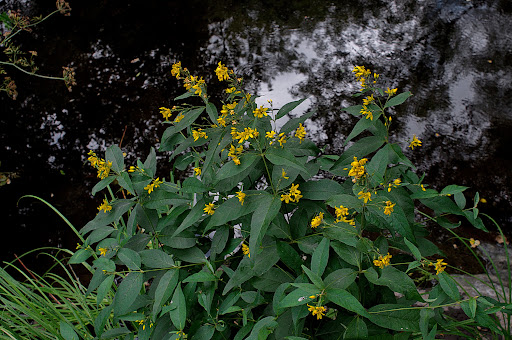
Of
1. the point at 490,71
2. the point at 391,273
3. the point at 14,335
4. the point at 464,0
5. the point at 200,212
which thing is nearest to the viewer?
the point at 391,273

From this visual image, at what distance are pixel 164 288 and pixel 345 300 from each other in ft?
1.58

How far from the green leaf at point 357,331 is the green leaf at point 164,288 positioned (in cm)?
46

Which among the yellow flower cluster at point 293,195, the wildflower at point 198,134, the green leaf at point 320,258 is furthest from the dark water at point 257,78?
the green leaf at point 320,258

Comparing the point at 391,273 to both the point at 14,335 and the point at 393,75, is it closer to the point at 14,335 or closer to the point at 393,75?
the point at 14,335

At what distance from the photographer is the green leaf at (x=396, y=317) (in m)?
0.96

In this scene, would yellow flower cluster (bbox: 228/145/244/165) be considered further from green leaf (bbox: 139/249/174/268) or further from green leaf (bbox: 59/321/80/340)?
green leaf (bbox: 59/321/80/340)

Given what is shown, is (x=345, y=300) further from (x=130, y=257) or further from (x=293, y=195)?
(x=130, y=257)

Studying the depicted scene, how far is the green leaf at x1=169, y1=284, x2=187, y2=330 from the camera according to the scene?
1035 millimetres

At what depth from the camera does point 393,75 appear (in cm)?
318

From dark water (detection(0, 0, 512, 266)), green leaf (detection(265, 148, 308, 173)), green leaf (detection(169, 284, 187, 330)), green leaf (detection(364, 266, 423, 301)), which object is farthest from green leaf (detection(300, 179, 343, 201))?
dark water (detection(0, 0, 512, 266))

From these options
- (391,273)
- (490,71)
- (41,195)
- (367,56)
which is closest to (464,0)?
(490,71)

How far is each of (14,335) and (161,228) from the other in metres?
0.83

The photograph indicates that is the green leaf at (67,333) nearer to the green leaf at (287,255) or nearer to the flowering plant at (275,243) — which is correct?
the flowering plant at (275,243)

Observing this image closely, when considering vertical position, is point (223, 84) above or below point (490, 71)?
above
